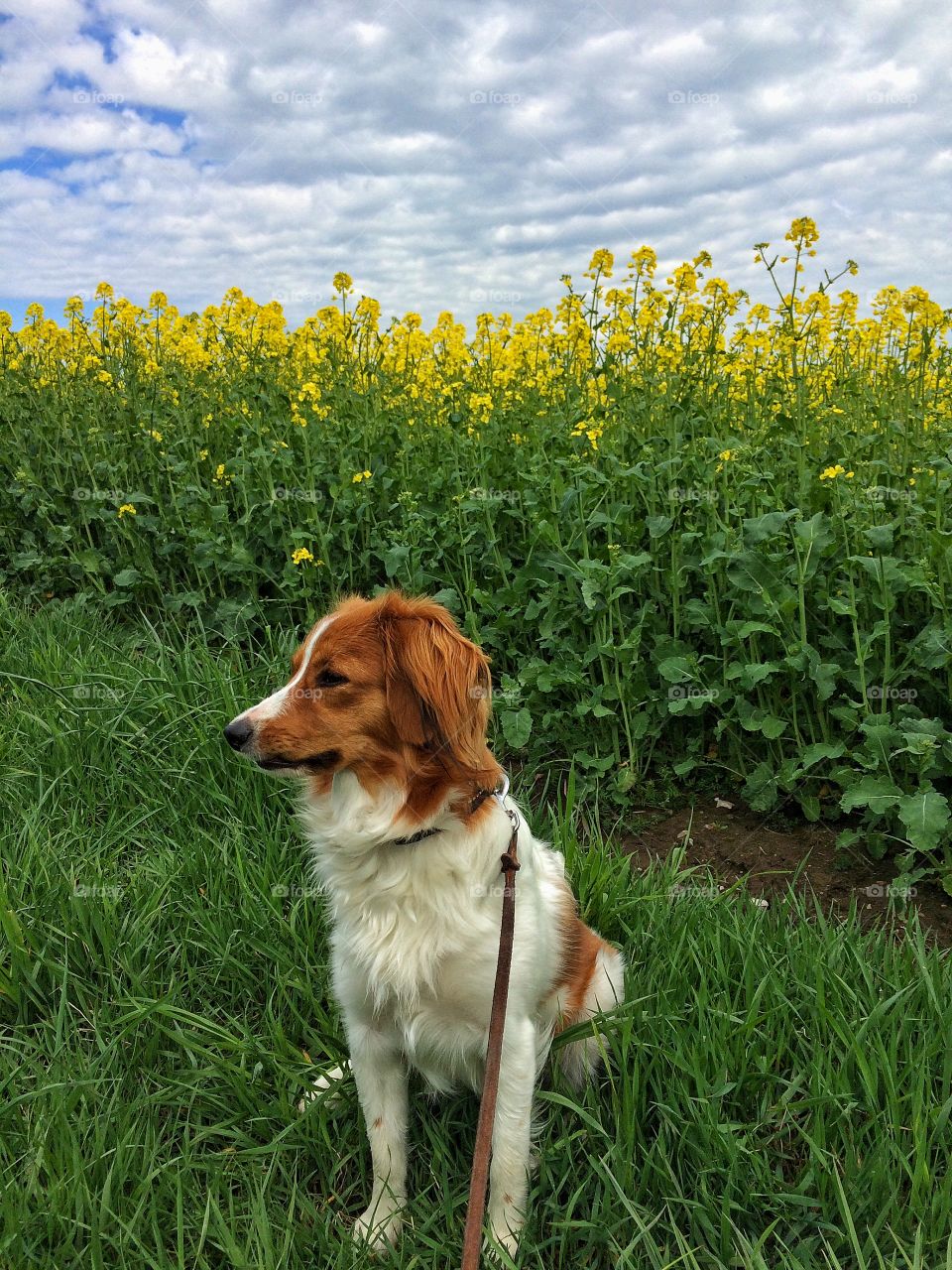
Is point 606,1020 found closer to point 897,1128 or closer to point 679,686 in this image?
point 897,1128

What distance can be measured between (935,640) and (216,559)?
12.2 ft

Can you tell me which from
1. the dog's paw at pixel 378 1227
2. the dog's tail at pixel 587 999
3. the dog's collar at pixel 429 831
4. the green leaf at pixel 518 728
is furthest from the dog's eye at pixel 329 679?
the green leaf at pixel 518 728

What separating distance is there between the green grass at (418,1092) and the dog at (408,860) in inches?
7.0

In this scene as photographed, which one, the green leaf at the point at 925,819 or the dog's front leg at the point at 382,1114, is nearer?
the dog's front leg at the point at 382,1114

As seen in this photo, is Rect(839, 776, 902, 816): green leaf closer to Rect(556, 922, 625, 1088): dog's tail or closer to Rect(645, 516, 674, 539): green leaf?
Rect(556, 922, 625, 1088): dog's tail

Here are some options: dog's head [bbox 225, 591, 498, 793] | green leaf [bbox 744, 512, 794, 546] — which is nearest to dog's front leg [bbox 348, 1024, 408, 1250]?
dog's head [bbox 225, 591, 498, 793]

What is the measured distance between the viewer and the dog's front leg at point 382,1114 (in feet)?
Answer: 7.80

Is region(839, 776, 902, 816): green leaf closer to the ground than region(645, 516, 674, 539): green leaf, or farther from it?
closer to the ground

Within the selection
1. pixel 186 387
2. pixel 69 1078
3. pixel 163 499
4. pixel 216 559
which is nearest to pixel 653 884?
pixel 69 1078

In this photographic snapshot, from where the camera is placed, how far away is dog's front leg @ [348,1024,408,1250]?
2.38 meters

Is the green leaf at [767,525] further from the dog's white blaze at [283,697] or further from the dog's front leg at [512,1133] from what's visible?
the dog's front leg at [512,1133]

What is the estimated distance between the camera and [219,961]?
9.89 ft

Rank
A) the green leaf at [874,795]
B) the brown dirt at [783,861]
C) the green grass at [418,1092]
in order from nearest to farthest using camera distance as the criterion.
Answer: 1. the green grass at [418,1092]
2. the green leaf at [874,795]
3. the brown dirt at [783,861]

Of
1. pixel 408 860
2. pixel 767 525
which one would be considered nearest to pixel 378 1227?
pixel 408 860
